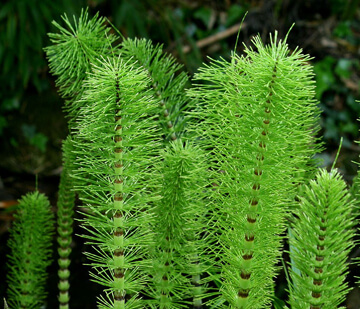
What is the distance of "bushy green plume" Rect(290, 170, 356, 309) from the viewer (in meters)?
0.47

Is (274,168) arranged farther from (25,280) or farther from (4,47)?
(4,47)

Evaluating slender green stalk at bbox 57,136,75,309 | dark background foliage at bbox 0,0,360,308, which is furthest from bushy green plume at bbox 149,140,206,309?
dark background foliage at bbox 0,0,360,308

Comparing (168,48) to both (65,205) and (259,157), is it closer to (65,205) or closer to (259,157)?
(65,205)

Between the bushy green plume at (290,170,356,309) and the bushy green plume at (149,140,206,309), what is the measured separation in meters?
0.14

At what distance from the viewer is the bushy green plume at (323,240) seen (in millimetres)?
473

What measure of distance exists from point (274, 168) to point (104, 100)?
0.18 metres

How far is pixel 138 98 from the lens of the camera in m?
0.57

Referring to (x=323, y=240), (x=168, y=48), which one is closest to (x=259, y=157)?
(x=323, y=240)

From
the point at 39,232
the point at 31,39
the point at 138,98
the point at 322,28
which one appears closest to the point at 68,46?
the point at 138,98

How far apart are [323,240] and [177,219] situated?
21cm

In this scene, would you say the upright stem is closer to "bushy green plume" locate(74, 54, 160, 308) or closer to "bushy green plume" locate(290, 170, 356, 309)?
"bushy green plume" locate(74, 54, 160, 308)

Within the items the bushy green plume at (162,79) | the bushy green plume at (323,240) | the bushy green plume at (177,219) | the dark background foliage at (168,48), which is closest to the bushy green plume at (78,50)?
Result: the bushy green plume at (162,79)

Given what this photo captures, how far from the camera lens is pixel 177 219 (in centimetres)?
65

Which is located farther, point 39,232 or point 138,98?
point 39,232
